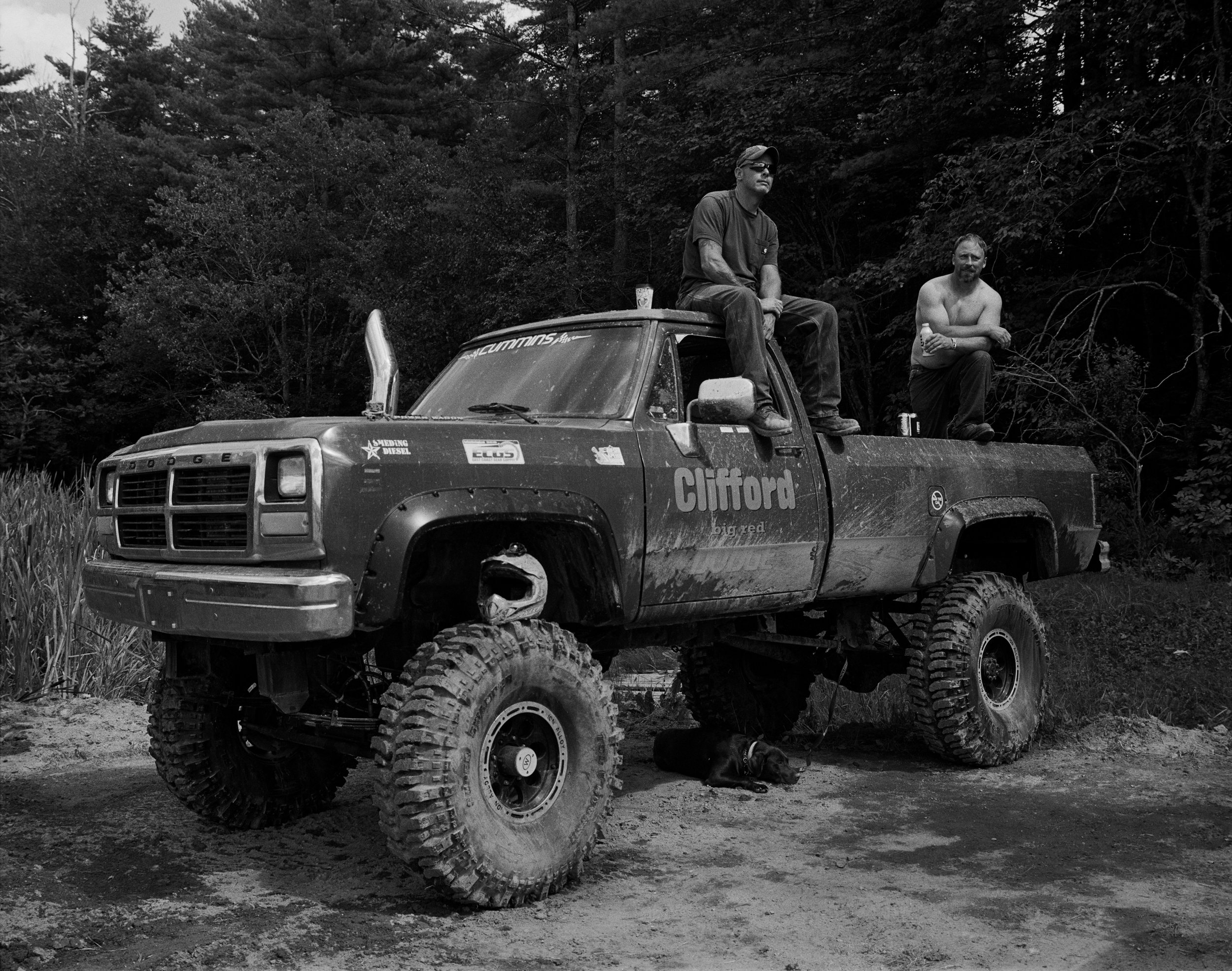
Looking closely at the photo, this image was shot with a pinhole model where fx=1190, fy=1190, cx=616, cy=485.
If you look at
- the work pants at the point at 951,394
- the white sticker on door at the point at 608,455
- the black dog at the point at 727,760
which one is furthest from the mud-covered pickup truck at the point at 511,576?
the black dog at the point at 727,760

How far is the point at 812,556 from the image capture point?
18.3ft

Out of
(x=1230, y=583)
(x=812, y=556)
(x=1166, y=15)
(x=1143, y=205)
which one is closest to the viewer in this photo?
(x=812, y=556)

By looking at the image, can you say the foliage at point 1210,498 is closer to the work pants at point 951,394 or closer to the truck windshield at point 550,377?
the work pants at point 951,394

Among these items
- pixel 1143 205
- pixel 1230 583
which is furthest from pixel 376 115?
pixel 1230 583

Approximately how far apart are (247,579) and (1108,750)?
484cm

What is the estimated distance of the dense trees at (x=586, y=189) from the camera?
1482 centimetres

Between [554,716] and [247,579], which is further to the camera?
[554,716]

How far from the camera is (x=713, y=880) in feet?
14.1

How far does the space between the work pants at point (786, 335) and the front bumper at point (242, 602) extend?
7.69 ft

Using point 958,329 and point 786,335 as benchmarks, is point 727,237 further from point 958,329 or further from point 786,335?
point 958,329

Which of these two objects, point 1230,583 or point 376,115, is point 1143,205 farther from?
point 376,115

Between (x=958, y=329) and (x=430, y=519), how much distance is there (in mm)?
3905

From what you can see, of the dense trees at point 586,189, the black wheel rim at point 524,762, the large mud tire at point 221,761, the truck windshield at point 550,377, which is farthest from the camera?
the dense trees at point 586,189

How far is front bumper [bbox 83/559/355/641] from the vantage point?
Result: 3.68 meters
